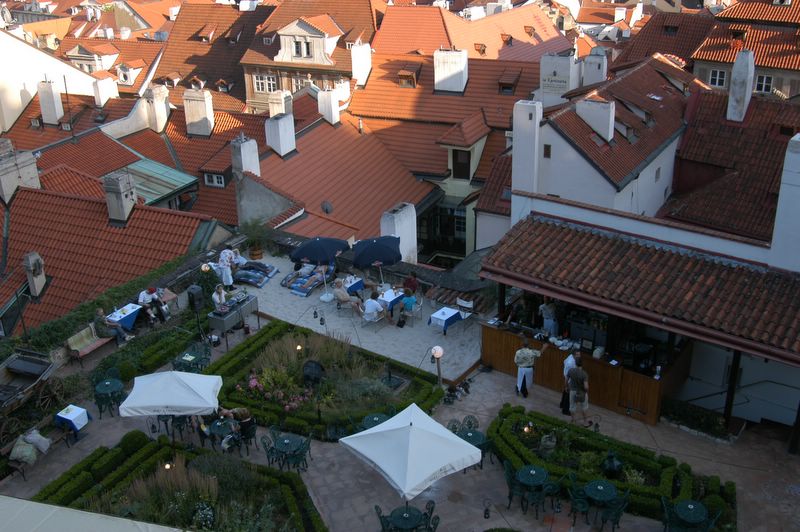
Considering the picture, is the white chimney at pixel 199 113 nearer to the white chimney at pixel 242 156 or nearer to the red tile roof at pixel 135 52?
the white chimney at pixel 242 156

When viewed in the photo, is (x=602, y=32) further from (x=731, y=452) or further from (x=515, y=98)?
(x=731, y=452)

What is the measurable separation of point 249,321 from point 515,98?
72.3 ft

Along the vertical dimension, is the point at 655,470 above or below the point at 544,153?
below

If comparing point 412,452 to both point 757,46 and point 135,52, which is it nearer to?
point 757,46

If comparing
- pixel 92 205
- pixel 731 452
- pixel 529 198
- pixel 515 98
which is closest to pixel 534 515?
pixel 731 452

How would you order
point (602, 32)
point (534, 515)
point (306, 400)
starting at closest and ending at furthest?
point (534, 515) → point (306, 400) → point (602, 32)

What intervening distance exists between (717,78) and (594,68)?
13936 millimetres

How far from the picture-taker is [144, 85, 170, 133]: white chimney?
40.7 metres

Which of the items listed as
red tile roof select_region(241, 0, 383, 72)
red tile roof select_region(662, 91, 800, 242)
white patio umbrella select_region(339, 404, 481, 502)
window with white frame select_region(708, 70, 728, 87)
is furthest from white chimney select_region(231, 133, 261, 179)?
window with white frame select_region(708, 70, 728, 87)

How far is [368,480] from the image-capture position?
17.2 meters

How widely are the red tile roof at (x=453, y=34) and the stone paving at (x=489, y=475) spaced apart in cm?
3423

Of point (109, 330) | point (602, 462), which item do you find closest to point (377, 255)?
point (109, 330)

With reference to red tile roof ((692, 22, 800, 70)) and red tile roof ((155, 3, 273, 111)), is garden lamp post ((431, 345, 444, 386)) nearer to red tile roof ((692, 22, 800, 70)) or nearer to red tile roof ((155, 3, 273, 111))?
red tile roof ((692, 22, 800, 70))

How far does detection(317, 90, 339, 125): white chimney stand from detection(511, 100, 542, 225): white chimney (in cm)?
1234
